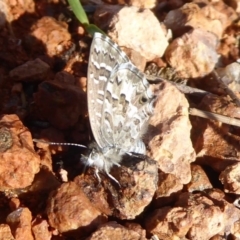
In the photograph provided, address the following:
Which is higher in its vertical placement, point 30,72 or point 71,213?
point 30,72

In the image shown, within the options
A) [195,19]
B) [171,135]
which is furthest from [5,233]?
[195,19]

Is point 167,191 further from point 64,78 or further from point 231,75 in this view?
point 231,75

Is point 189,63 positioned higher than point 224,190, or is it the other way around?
point 189,63

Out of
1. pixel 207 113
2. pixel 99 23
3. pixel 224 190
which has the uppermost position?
pixel 99 23

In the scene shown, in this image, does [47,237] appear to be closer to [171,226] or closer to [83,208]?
[83,208]

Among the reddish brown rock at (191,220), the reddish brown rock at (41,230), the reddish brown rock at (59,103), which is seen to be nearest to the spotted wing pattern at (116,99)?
the reddish brown rock at (59,103)

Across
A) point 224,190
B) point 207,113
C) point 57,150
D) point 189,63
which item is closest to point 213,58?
point 189,63

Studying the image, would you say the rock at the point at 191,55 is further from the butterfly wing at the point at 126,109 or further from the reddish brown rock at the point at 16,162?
the reddish brown rock at the point at 16,162
